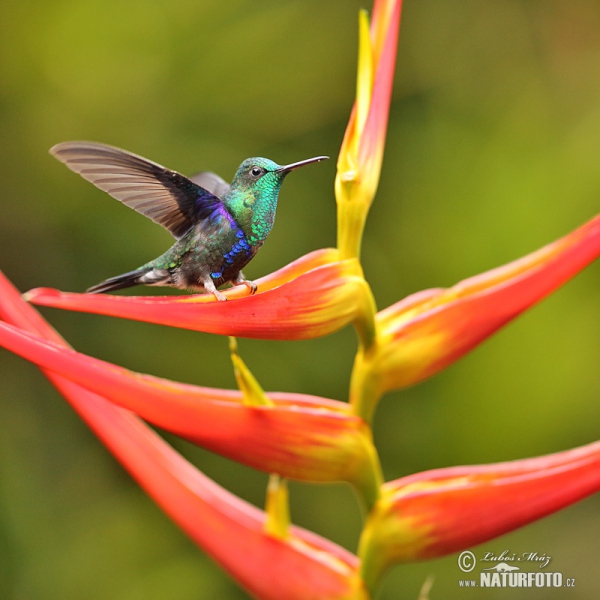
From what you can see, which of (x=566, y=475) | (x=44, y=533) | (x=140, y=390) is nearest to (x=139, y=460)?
(x=140, y=390)

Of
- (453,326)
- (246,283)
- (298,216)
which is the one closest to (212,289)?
(246,283)

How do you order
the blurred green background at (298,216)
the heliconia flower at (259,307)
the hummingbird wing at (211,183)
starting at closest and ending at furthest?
the heliconia flower at (259,307) < the hummingbird wing at (211,183) < the blurred green background at (298,216)

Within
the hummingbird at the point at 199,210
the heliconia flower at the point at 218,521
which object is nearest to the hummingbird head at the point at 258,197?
the hummingbird at the point at 199,210

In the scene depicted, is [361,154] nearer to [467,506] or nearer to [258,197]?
[258,197]

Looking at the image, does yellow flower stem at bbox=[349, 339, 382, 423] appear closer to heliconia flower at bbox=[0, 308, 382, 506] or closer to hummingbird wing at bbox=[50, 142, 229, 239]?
heliconia flower at bbox=[0, 308, 382, 506]

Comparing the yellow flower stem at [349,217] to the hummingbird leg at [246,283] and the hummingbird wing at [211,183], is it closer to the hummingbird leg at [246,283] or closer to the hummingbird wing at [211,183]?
the hummingbird leg at [246,283]

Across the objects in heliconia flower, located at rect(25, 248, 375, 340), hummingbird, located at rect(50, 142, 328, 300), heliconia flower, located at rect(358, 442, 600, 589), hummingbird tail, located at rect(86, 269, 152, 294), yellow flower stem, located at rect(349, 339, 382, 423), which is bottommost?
heliconia flower, located at rect(358, 442, 600, 589)

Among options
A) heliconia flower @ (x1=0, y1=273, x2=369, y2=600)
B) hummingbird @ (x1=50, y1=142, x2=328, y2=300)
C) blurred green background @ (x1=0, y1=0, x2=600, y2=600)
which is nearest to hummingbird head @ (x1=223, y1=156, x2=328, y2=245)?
hummingbird @ (x1=50, y1=142, x2=328, y2=300)
